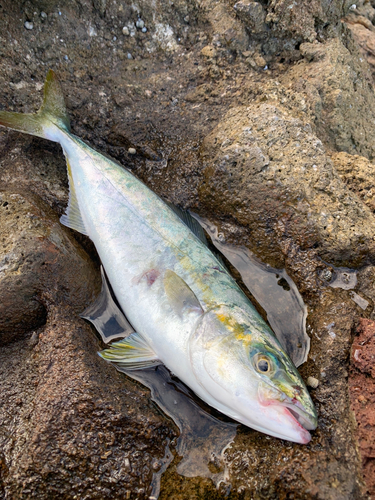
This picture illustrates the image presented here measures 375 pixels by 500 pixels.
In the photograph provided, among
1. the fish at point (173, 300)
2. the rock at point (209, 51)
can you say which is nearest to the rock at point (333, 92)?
the rock at point (209, 51)

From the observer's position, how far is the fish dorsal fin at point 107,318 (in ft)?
8.04

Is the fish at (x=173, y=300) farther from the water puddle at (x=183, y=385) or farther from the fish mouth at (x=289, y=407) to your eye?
the water puddle at (x=183, y=385)

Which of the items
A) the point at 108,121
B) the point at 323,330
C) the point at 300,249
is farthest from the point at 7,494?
the point at 108,121

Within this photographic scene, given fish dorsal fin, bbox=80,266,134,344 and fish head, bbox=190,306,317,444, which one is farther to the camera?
fish dorsal fin, bbox=80,266,134,344

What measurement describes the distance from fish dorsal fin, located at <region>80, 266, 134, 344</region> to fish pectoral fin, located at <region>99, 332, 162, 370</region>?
21cm

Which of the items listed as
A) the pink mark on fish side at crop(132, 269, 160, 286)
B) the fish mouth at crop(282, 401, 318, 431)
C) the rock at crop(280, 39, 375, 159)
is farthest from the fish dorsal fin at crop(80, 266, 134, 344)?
the rock at crop(280, 39, 375, 159)

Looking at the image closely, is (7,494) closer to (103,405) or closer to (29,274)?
(103,405)

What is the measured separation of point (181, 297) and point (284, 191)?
101cm

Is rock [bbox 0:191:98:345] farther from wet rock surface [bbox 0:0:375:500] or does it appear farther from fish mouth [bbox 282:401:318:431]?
fish mouth [bbox 282:401:318:431]

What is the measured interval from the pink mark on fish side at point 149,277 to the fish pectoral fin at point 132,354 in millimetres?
339

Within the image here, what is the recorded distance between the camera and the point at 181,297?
2086 mm

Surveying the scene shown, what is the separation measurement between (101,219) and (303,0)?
2.36 m

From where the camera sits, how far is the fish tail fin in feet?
8.35

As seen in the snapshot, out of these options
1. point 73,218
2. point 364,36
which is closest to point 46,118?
point 73,218
